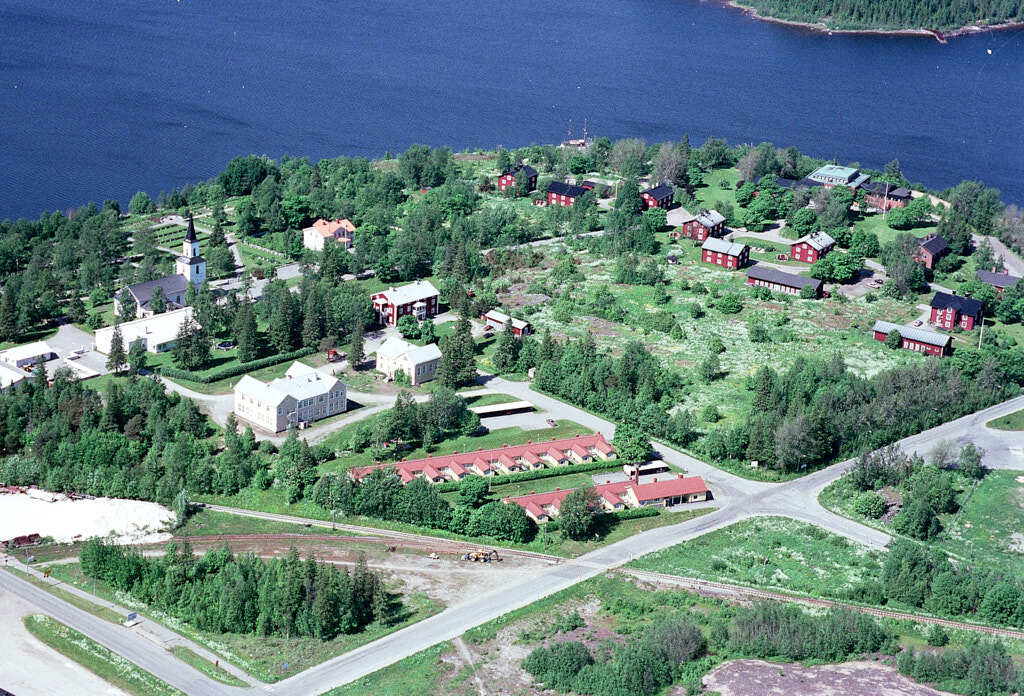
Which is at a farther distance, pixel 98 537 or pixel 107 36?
pixel 107 36

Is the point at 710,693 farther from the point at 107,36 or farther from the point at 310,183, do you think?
the point at 107,36

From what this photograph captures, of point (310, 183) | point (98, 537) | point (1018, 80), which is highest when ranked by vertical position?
point (1018, 80)

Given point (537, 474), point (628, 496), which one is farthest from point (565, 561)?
point (537, 474)

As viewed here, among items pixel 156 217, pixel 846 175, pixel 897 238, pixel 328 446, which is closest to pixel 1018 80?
pixel 846 175

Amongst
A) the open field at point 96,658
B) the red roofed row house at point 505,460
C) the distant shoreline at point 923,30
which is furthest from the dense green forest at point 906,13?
the open field at point 96,658

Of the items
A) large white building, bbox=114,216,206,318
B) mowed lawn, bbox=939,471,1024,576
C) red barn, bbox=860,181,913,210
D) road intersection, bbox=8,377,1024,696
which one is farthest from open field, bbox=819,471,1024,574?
large white building, bbox=114,216,206,318

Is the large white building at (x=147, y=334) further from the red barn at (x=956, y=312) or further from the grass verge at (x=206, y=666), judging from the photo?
the red barn at (x=956, y=312)

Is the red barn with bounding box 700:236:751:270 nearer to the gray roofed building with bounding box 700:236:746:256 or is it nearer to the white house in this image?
the gray roofed building with bounding box 700:236:746:256

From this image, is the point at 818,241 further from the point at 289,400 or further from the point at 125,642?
the point at 125,642
